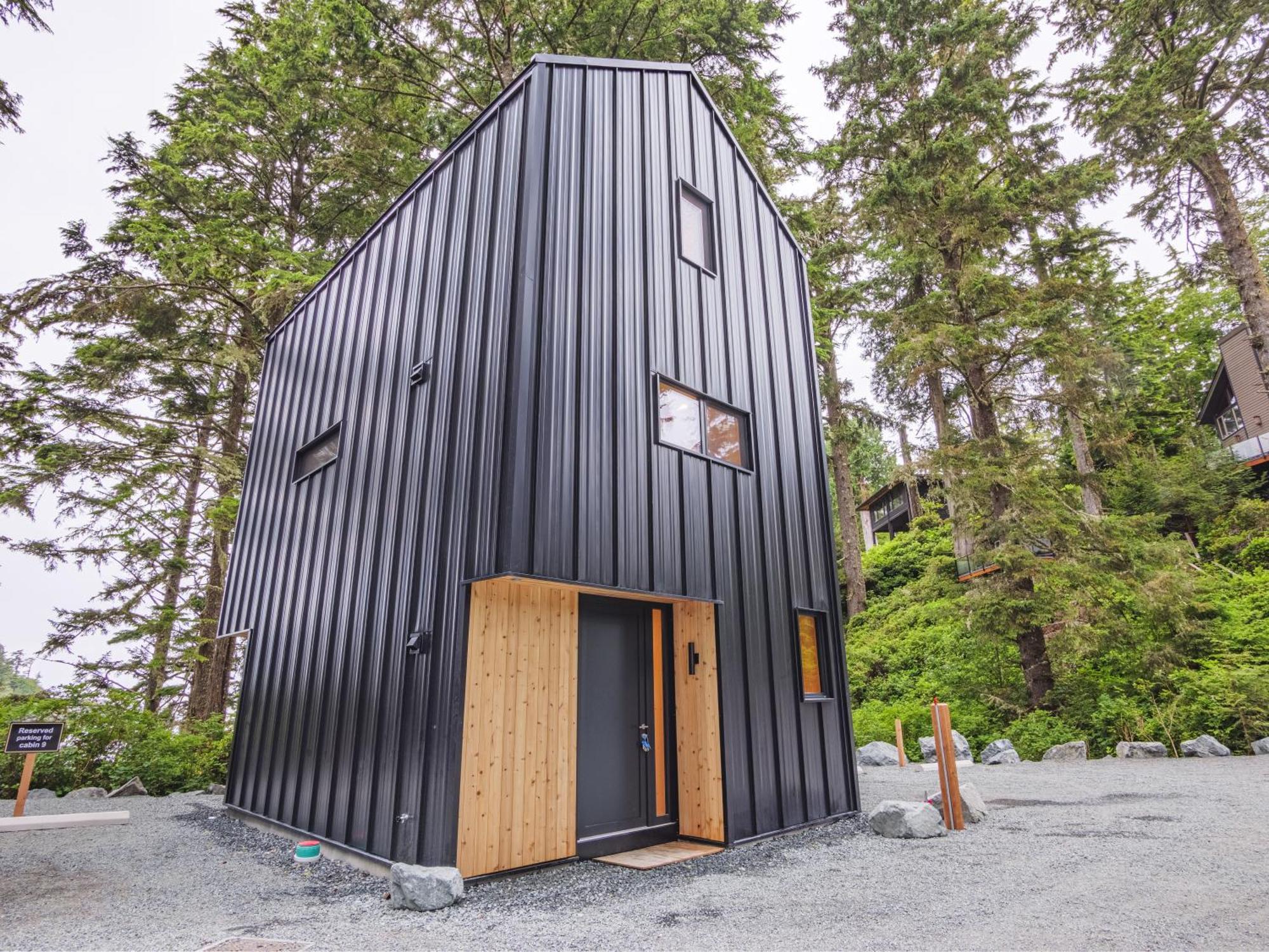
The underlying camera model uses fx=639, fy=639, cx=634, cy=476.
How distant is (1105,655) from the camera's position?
9617mm

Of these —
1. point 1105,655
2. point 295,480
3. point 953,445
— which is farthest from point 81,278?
point 1105,655

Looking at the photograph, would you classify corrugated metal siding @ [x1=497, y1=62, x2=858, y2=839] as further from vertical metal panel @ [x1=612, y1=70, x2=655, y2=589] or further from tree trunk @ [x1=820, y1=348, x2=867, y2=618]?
tree trunk @ [x1=820, y1=348, x2=867, y2=618]

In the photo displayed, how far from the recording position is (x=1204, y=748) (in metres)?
8.08

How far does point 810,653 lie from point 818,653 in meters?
0.14

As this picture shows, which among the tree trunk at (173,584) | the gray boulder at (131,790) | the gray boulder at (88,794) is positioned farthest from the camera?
the tree trunk at (173,584)

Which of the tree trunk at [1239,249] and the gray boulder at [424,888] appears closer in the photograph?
the gray boulder at [424,888]

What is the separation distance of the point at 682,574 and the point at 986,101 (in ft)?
33.7

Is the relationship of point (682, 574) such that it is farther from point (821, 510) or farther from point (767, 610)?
point (821, 510)

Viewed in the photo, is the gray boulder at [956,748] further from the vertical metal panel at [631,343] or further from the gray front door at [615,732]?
the vertical metal panel at [631,343]

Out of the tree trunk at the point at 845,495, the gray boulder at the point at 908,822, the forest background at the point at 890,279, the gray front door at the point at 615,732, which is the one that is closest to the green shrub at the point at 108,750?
the forest background at the point at 890,279

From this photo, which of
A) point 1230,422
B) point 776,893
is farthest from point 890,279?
point 1230,422

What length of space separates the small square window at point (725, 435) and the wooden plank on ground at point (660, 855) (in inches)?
126

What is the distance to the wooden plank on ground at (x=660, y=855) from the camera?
4.57 meters

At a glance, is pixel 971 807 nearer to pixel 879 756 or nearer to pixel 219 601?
pixel 879 756
